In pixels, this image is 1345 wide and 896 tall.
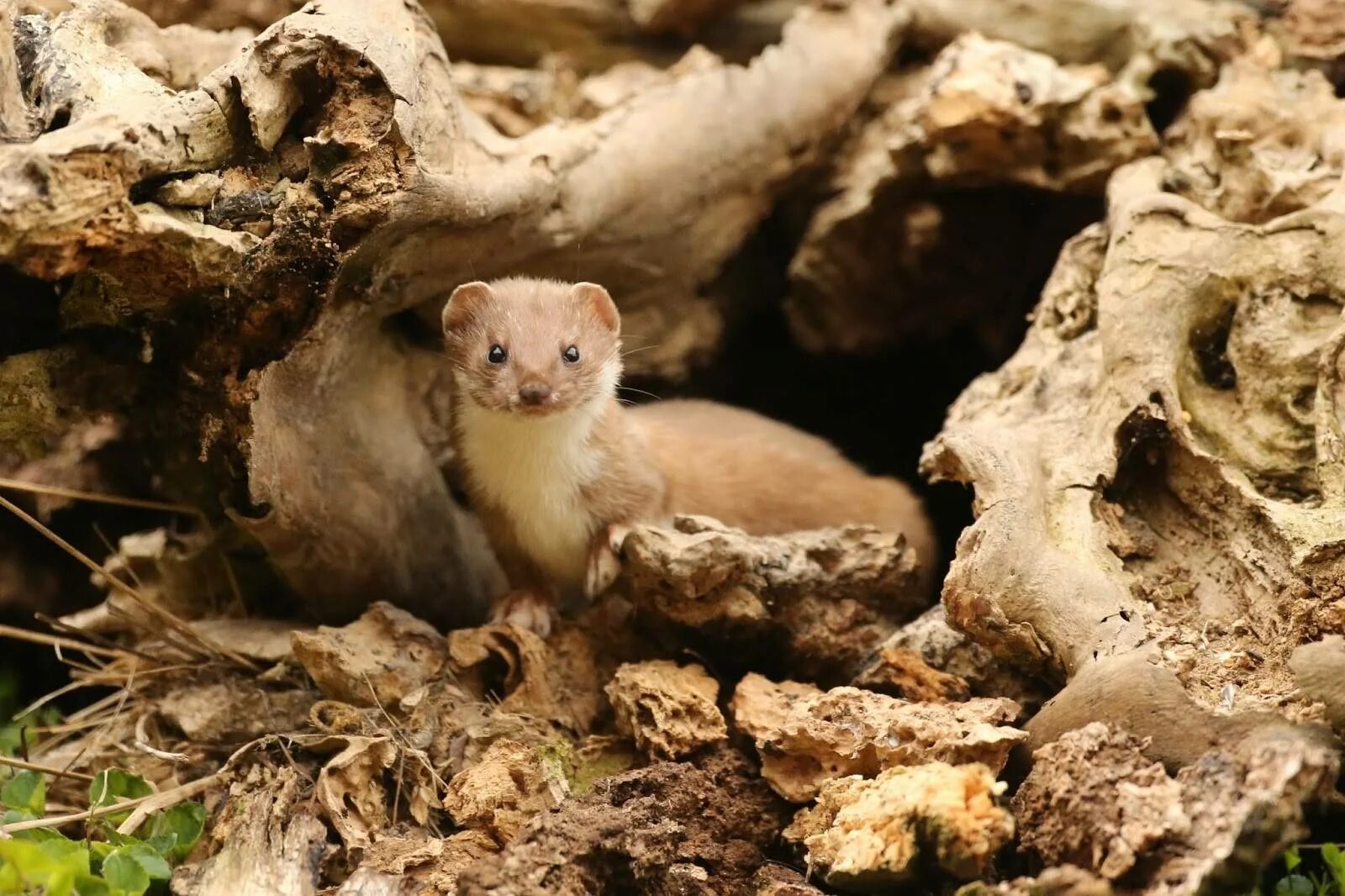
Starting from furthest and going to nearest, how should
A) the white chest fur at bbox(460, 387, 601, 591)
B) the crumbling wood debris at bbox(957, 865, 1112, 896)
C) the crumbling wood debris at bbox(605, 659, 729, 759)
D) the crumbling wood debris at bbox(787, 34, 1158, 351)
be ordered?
1. the crumbling wood debris at bbox(787, 34, 1158, 351)
2. the white chest fur at bbox(460, 387, 601, 591)
3. the crumbling wood debris at bbox(605, 659, 729, 759)
4. the crumbling wood debris at bbox(957, 865, 1112, 896)

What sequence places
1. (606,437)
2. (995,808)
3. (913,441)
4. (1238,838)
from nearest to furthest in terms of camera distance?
(1238,838) → (995,808) → (606,437) → (913,441)

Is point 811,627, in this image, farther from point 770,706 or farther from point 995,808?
point 995,808

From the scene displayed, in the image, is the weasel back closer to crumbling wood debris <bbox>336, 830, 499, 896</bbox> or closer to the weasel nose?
the weasel nose

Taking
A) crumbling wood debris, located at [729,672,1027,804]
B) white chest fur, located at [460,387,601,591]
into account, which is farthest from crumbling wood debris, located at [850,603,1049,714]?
white chest fur, located at [460,387,601,591]

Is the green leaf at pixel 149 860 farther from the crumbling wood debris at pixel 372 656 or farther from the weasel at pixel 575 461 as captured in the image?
the weasel at pixel 575 461

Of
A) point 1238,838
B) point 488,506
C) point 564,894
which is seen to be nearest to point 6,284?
point 488,506
